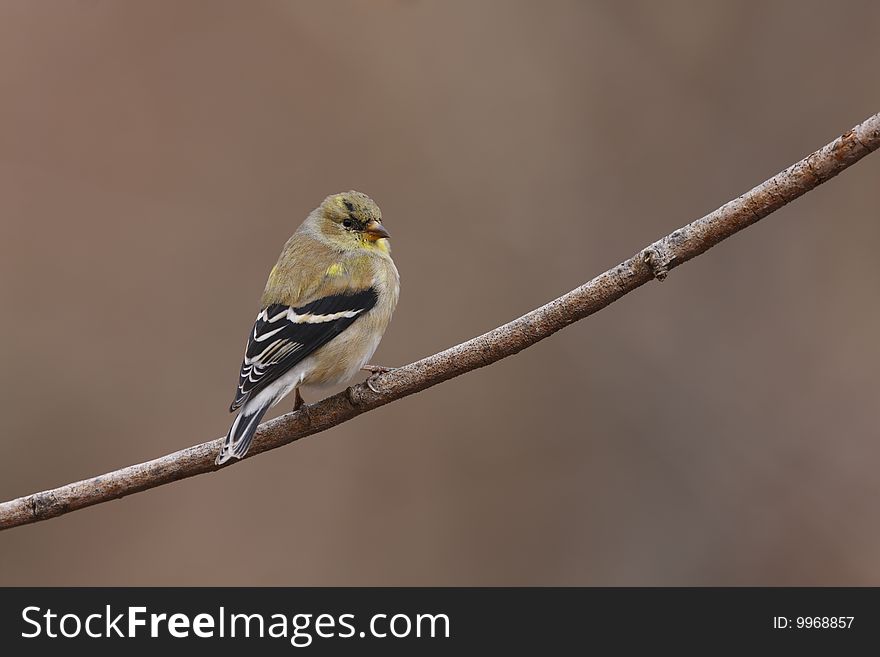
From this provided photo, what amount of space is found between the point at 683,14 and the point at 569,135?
106 centimetres

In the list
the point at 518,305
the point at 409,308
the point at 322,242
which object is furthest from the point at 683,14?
the point at 322,242

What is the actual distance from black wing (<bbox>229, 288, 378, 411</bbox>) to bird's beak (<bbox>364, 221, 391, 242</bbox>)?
36 centimetres

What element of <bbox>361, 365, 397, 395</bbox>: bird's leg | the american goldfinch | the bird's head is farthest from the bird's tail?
the bird's head

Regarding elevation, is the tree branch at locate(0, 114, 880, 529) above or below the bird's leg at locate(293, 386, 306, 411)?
below

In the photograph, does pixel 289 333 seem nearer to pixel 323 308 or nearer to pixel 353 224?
pixel 323 308

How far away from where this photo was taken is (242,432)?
3.11m

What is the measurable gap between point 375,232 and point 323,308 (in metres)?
0.54

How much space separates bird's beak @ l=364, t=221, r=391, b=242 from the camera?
414cm

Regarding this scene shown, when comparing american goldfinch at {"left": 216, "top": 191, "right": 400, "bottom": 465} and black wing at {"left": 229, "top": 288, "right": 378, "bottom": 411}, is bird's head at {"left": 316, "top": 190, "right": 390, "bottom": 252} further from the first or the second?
black wing at {"left": 229, "top": 288, "right": 378, "bottom": 411}

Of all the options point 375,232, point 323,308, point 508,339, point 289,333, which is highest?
point 375,232

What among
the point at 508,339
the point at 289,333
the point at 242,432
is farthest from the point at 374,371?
the point at 508,339

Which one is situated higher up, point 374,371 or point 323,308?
point 323,308

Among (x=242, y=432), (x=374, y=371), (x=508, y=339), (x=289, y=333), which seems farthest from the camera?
(x=289, y=333)

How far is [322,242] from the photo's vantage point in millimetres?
Answer: 4137
